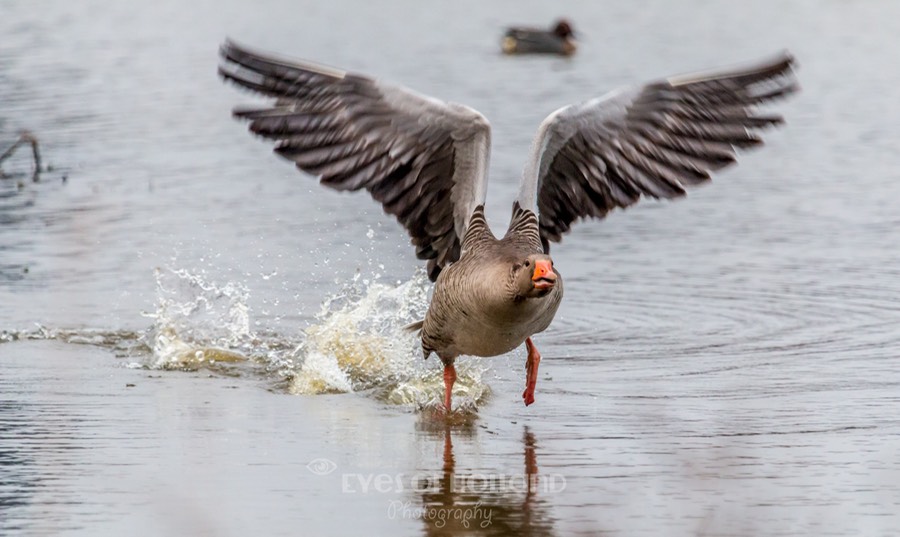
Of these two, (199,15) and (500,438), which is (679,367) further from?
(199,15)

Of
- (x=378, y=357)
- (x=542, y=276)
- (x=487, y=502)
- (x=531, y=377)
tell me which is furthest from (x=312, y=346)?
(x=487, y=502)

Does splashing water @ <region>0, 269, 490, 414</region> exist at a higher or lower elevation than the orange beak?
lower

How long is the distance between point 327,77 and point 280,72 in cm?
24

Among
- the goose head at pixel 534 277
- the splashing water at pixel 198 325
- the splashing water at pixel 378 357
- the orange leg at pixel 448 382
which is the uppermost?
the goose head at pixel 534 277

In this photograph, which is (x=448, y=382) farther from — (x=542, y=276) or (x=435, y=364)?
(x=542, y=276)

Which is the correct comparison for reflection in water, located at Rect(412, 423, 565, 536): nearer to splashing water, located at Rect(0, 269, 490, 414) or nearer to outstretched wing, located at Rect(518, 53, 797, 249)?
splashing water, located at Rect(0, 269, 490, 414)

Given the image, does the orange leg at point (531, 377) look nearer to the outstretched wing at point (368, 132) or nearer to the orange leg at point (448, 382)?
the orange leg at point (448, 382)

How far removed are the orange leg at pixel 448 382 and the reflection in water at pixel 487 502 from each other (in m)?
0.90

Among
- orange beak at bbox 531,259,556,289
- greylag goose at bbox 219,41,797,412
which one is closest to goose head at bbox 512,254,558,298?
orange beak at bbox 531,259,556,289

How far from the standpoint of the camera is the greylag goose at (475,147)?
677 cm

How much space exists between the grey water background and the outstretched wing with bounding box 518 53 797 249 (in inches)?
39.7

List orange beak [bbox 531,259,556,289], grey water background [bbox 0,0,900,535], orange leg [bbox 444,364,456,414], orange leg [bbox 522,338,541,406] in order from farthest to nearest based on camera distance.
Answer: orange leg [bbox 444,364,456,414], orange leg [bbox 522,338,541,406], orange beak [bbox 531,259,556,289], grey water background [bbox 0,0,900,535]

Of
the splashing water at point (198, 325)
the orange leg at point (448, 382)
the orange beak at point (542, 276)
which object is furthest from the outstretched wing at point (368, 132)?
the splashing water at point (198, 325)

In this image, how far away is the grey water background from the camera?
5516 millimetres
